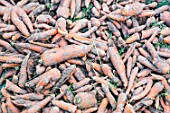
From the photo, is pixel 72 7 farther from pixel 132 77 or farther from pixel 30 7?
pixel 132 77

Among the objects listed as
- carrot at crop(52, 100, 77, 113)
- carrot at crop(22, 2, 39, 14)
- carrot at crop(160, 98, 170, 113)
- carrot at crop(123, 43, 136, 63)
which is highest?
carrot at crop(22, 2, 39, 14)

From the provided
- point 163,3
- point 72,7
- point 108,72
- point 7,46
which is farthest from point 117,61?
point 7,46

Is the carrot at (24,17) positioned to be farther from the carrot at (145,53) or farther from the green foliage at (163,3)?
the green foliage at (163,3)

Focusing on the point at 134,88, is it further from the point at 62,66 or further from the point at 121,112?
the point at 62,66

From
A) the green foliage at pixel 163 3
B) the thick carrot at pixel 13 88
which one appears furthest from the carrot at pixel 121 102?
the green foliage at pixel 163 3

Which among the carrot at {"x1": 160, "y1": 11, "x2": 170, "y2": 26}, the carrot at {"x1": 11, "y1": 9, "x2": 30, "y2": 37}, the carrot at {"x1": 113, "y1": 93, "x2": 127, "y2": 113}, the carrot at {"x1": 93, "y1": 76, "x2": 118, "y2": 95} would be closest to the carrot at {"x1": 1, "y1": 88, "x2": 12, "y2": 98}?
the carrot at {"x1": 11, "y1": 9, "x2": 30, "y2": 37}

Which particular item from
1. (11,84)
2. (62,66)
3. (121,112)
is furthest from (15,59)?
(121,112)

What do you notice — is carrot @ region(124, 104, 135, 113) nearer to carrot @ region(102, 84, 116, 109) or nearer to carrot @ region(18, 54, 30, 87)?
carrot @ region(102, 84, 116, 109)
